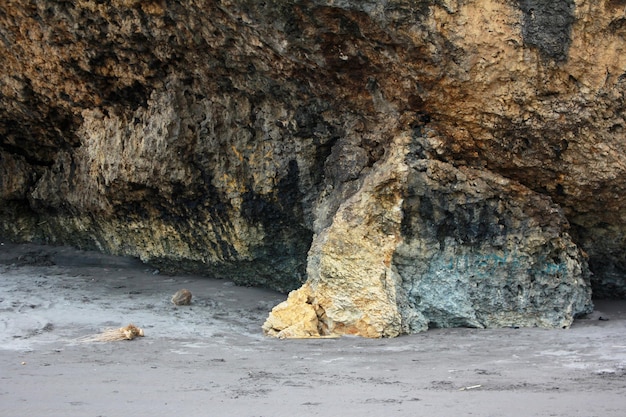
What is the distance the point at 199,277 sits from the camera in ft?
29.5

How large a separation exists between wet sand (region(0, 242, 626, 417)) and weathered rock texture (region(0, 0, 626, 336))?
0.47m

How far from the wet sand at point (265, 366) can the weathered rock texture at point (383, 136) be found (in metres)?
0.47

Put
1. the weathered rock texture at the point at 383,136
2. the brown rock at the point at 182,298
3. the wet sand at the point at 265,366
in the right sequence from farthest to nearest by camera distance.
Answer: the brown rock at the point at 182,298 < the weathered rock texture at the point at 383,136 < the wet sand at the point at 265,366

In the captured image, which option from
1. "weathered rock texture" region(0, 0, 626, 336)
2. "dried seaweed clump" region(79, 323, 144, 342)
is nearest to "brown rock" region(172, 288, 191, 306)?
"weathered rock texture" region(0, 0, 626, 336)

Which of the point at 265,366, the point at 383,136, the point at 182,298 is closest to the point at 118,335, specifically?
the point at 265,366

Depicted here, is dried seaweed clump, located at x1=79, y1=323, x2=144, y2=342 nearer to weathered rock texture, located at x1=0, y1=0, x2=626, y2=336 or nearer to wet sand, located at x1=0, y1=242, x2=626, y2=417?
wet sand, located at x1=0, y1=242, x2=626, y2=417

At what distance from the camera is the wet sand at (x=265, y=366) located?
3514 millimetres

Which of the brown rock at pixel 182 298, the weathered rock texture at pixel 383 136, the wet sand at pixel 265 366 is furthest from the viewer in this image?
the brown rock at pixel 182 298

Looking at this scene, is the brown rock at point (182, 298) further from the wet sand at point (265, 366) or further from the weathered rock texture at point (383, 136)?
the weathered rock texture at point (383, 136)

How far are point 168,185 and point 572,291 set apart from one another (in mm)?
4261

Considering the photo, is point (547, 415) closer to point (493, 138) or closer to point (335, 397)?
point (335, 397)

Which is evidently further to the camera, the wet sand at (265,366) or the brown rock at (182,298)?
the brown rock at (182,298)

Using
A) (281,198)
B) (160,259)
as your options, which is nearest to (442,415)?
(281,198)

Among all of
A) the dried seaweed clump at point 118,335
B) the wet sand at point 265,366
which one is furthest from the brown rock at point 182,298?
the dried seaweed clump at point 118,335
